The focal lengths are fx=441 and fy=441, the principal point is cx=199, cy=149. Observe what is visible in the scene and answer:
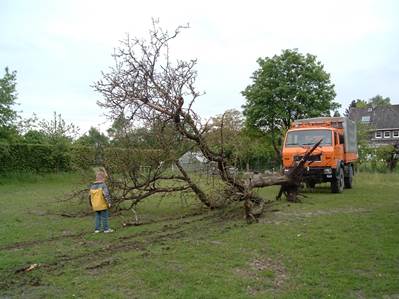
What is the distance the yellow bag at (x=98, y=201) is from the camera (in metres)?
9.29

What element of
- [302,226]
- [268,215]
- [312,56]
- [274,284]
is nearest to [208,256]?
[274,284]

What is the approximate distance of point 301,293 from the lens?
5121mm

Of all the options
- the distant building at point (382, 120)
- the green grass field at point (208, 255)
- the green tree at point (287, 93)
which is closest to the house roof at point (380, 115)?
the distant building at point (382, 120)

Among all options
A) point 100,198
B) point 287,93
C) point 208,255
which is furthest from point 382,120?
point 208,255

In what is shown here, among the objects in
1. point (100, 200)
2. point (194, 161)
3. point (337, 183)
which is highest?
point (194, 161)

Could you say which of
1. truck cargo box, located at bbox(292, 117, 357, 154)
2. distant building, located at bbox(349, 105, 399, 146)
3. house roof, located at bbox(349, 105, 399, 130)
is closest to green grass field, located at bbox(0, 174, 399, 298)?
truck cargo box, located at bbox(292, 117, 357, 154)

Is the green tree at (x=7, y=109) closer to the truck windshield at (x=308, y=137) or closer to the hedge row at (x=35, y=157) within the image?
the hedge row at (x=35, y=157)

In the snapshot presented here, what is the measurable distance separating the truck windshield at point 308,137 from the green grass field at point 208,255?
182 inches

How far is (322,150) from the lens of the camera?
16.0 metres

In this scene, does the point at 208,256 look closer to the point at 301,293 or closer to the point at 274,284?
the point at 274,284

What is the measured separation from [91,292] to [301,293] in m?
2.48

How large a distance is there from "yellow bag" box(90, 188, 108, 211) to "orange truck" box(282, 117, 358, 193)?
746 cm

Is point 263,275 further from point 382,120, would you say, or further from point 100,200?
point 382,120

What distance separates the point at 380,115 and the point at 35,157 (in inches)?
2365
